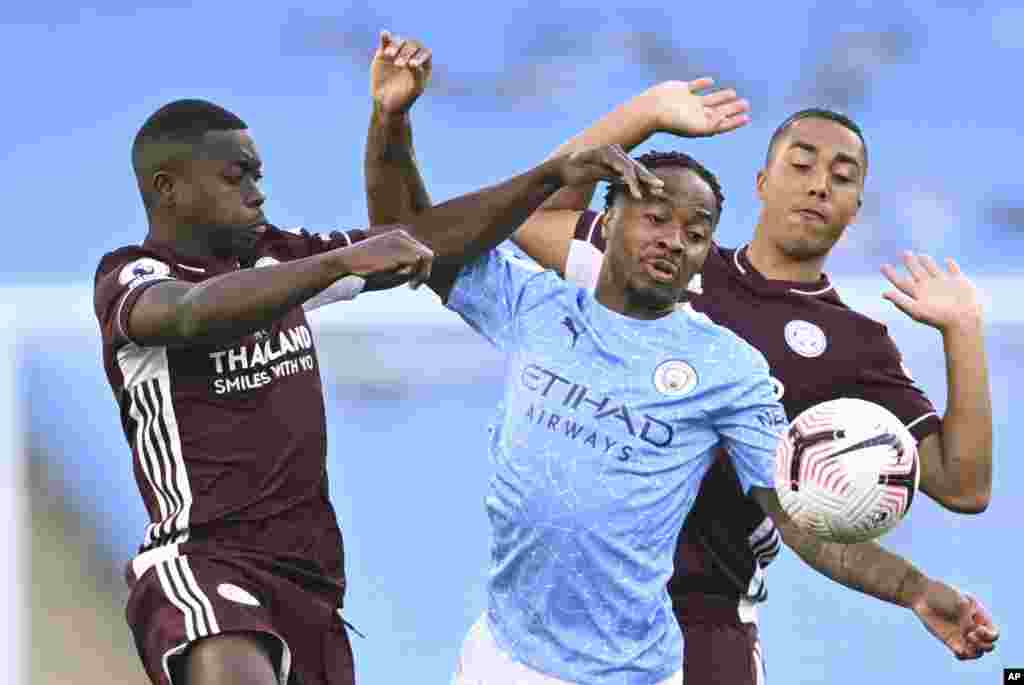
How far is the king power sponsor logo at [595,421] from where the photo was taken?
181 inches

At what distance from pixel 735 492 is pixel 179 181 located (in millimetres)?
1471

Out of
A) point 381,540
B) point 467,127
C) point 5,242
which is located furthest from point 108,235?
point 381,540

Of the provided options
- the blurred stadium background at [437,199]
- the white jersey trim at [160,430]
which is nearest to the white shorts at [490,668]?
the white jersey trim at [160,430]

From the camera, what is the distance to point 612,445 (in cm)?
459

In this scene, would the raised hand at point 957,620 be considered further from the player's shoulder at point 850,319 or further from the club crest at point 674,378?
the player's shoulder at point 850,319

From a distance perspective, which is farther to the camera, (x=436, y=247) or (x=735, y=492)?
(x=735, y=492)

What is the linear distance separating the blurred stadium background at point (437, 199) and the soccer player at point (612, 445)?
1.73 m

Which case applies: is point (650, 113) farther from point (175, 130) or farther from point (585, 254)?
point (175, 130)

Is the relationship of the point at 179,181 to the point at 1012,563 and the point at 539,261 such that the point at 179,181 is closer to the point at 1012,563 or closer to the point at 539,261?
the point at 539,261

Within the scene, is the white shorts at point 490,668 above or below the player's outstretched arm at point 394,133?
below

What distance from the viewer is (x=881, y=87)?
375 inches

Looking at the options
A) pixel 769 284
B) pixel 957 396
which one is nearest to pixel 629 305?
pixel 769 284

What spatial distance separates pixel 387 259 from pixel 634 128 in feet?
4.20

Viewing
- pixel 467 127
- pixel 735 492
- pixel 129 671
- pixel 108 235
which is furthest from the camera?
pixel 467 127
